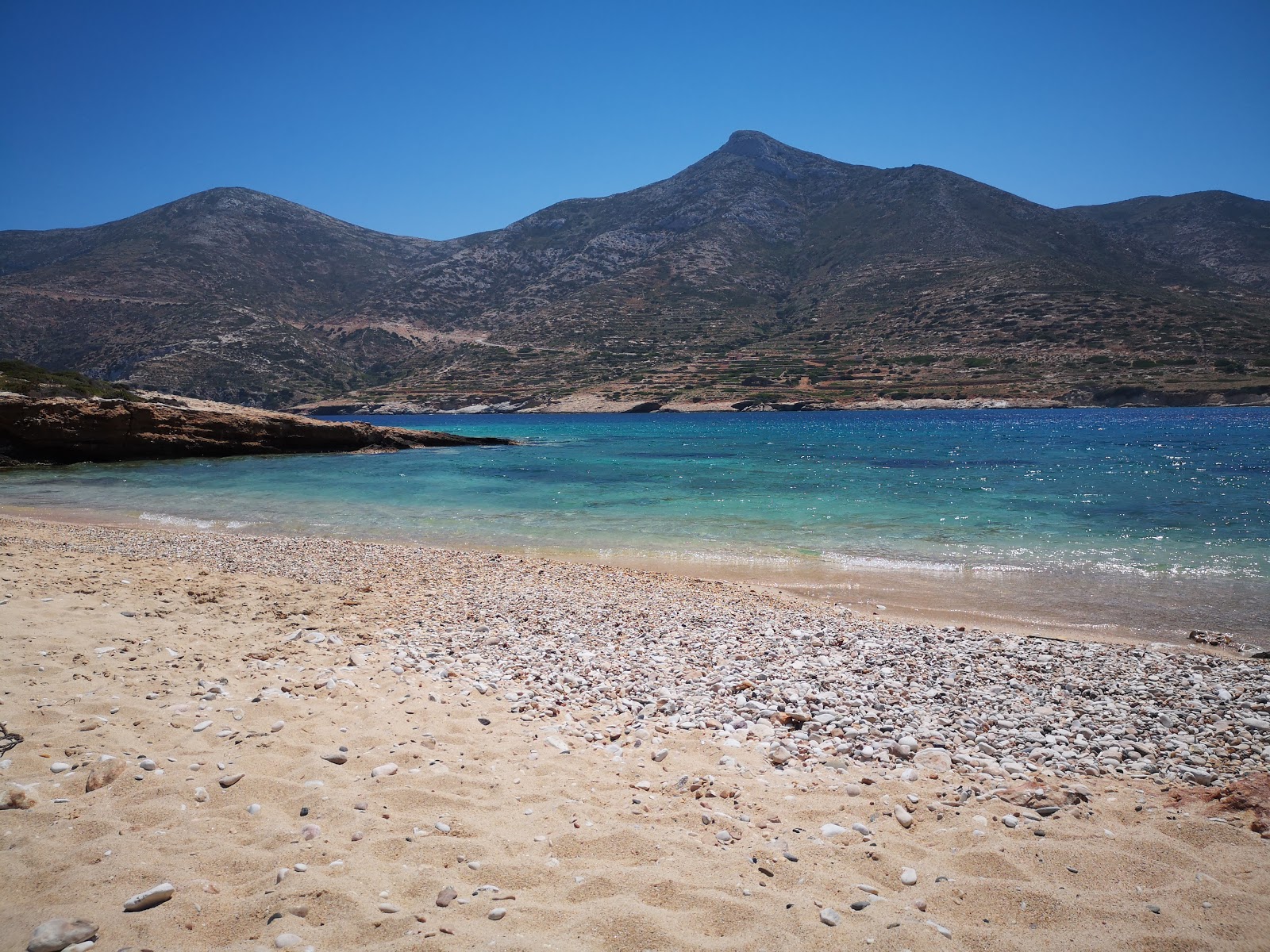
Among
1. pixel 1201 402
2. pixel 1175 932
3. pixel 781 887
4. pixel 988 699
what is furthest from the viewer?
pixel 1201 402

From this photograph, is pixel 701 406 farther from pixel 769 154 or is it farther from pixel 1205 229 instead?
pixel 1205 229

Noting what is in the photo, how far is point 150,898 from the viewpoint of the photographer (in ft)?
11.1

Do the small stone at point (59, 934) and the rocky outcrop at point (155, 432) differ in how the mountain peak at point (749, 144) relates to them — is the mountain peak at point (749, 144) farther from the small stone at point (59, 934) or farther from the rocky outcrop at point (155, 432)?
the small stone at point (59, 934)

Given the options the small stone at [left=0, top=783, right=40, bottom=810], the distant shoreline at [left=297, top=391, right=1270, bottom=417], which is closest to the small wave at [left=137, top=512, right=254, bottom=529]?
the small stone at [left=0, top=783, right=40, bottom=810]

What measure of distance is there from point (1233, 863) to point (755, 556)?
10628 millimetres

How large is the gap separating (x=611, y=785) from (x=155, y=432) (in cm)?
4241

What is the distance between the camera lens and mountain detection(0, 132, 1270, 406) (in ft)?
320

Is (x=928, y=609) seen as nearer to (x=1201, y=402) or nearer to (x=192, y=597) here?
(x=192, y=597)

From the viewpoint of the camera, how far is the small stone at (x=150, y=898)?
3331mm

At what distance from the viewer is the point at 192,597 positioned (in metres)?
8.84

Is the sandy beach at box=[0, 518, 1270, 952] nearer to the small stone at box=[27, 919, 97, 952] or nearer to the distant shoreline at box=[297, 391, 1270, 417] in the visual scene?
the small stone at box=[27, 919, 97, 952]

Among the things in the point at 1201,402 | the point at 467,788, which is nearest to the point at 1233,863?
the point at 467,788

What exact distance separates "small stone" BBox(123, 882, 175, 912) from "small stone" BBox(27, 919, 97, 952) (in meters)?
0.17

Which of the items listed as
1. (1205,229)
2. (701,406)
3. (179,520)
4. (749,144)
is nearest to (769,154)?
(749,144)
